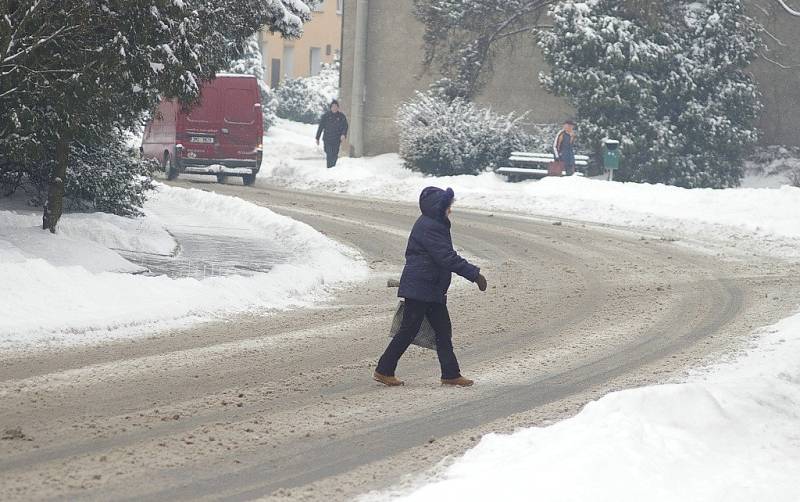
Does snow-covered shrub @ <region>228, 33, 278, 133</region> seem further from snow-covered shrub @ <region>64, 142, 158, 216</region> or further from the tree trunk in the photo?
the tree trunk

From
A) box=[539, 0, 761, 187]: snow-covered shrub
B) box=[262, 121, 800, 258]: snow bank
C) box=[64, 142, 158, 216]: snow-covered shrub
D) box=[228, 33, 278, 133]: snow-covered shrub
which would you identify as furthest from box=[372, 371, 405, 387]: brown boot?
box=[228, 33, 278, 133]: snow-covered shrub

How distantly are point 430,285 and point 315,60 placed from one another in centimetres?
6510

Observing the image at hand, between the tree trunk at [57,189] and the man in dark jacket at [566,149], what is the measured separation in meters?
16.4

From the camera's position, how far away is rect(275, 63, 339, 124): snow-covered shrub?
197ft

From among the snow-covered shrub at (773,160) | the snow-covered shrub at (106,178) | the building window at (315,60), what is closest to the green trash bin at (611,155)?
the snow-covered shrub at (773,160)

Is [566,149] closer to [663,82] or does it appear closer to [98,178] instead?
[663,82]

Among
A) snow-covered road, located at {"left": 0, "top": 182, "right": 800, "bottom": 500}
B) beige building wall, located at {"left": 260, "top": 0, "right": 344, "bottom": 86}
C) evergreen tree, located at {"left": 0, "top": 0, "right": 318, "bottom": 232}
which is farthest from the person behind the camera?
beige building wall, located at {"left": 260, "top": 0, "right": 344, "bottom": 86}

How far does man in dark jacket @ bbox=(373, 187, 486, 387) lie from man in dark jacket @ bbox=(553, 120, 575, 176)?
2021cm

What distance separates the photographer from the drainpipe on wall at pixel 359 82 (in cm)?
3659

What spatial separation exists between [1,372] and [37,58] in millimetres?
4615

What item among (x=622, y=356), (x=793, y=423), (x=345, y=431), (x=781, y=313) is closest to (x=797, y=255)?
(x=781, y=313)

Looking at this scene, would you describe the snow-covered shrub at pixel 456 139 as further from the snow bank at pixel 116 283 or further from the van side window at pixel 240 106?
the snow bank at pixel 116 283

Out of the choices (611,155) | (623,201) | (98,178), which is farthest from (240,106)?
(98,178)

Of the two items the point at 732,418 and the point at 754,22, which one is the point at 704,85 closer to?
the point at 754,22
